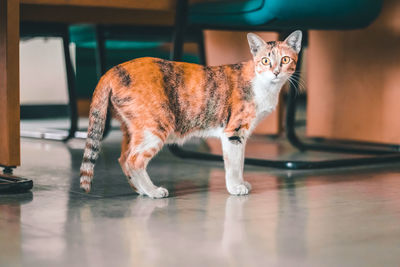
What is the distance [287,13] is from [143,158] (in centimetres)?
88

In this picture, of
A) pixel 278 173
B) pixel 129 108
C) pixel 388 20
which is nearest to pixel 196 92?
pixel 129 108

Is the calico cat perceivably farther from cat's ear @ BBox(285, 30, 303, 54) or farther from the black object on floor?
the black object on floor

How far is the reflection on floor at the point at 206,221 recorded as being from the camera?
3.88ft

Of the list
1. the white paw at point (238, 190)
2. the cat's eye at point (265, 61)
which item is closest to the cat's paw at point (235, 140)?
the white paw at point (238, 190)

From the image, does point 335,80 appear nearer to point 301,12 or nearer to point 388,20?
point 388,20

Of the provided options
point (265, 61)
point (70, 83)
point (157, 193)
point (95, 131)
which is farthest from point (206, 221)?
point (70, 83)

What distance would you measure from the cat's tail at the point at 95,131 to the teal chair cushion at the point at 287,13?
0.78m

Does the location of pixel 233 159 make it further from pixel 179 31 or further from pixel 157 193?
pixel 179 31

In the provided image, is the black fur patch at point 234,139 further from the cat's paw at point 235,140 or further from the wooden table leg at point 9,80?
the wooden table leg at point 9,80

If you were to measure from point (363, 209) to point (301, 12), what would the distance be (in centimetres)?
95

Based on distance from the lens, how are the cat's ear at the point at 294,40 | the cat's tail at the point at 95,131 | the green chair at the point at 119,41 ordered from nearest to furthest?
1. the cat's tail at the point at 95,131
2. the cat's ear at the point at 294,40
3. the green chair at the point at 119,41

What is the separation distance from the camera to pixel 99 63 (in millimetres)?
3316

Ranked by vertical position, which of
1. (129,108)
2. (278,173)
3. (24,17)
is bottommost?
(278,173)

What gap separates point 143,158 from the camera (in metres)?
1.77
